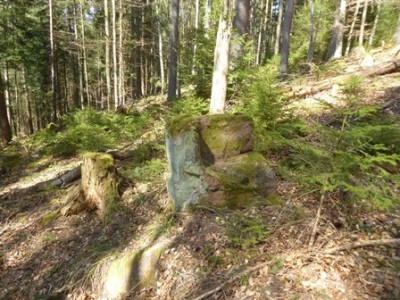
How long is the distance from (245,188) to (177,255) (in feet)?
4.97

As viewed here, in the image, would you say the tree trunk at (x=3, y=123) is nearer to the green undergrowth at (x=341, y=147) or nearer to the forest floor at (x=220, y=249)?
the forest floor at (x=220, y=249)

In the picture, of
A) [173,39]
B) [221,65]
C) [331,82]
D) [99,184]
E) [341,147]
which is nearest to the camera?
[341,147]

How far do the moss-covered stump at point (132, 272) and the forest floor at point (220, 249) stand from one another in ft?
0.37

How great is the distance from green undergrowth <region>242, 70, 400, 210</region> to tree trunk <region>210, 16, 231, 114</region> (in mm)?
633

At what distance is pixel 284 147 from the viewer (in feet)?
19.8

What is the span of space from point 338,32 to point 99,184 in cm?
1670

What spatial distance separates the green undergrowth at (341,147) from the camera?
10.2ft

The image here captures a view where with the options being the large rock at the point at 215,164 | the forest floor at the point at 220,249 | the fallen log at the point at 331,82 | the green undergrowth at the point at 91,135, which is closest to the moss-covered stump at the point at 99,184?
the forest floor at the point at 220,249

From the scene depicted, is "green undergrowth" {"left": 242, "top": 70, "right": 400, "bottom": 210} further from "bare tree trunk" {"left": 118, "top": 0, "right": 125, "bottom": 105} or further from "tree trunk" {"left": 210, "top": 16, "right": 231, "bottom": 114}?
"bare tree trunk" {"left": 118, "top": 0, "right": 125, "bottom": 105}

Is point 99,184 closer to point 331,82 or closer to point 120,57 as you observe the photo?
point 331,82

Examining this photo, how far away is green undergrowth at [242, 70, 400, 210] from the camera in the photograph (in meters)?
3.11

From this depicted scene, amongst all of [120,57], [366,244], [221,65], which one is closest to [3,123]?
[120,57]

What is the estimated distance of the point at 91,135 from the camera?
396 inches

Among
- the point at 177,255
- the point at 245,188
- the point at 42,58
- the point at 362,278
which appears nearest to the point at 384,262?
the point at 362,278
